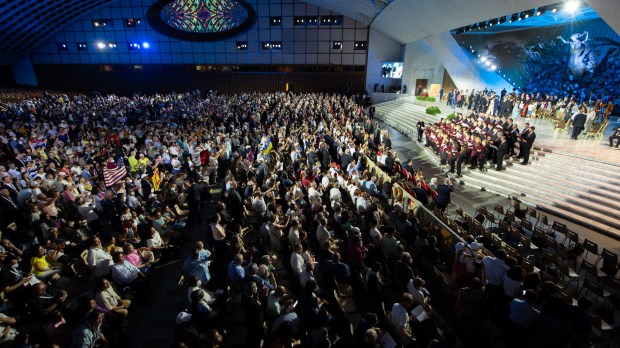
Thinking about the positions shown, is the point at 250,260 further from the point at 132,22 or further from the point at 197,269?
the point at 132,22

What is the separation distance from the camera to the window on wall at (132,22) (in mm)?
35156

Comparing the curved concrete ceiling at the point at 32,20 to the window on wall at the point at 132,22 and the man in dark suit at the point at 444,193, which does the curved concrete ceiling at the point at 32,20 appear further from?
the man in dark suit at the point at 444,193

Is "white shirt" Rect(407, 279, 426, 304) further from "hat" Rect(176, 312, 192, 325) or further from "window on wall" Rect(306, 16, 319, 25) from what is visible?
"window on wall" Rect(306, 16, 319, 25)

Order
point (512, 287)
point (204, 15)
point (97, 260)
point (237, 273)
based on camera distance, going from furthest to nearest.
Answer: point (204, 15) < point (97, 260) < point (237, 273) < point (512, 287)

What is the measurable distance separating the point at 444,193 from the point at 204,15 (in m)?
35.7

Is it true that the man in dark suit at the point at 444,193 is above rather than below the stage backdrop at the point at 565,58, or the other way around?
below

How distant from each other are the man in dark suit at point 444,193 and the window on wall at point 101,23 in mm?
41626

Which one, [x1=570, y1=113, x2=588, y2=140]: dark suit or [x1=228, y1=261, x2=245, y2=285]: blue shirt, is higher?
[x1=570, y1=113, x2=588, y2=140]: dark suit

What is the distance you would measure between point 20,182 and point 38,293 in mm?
6337

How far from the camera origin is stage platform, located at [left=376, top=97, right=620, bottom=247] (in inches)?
360

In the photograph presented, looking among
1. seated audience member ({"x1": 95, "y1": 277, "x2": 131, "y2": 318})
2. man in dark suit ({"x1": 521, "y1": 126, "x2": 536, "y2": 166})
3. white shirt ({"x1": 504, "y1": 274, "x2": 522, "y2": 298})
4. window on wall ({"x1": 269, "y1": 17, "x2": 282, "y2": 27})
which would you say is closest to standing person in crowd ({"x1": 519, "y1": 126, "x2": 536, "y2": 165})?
man in dark suit ({"x1": 521, "y1": 126, "x2": 536, "y2": 166})

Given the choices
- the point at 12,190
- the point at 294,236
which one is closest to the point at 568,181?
the point at 294,236

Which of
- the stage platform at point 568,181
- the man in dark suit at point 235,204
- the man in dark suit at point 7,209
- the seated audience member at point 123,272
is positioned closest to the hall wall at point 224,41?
the stage platform at point 568,181

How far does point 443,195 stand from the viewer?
912 cm
